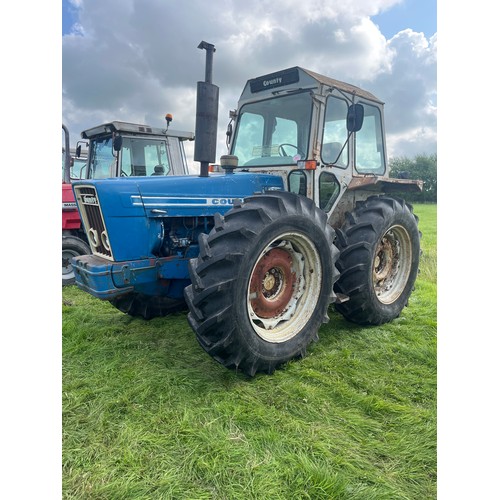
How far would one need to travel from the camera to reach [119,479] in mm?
1826

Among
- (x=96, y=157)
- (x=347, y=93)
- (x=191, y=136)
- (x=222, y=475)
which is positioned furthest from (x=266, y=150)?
(x=96, y=157)

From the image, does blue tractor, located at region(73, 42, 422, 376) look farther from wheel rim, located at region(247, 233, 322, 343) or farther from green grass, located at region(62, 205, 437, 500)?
green grass, located at region(62, 205, 437, 500)

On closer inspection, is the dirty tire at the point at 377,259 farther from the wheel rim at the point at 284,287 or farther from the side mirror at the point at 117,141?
the side mirror at the point at 117,141

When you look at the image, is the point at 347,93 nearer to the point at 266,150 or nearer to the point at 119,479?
the point at 266,150

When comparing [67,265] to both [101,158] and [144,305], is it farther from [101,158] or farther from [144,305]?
[144,305]

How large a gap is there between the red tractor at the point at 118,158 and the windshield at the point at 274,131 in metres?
2.27

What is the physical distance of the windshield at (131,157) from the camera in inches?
258

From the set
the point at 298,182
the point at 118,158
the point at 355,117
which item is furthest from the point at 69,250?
the point at 355,117

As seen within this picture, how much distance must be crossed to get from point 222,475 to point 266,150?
291cm

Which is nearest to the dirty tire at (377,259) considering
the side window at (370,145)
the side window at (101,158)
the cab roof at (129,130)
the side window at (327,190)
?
the side window at (327,190)

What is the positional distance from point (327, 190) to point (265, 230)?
133 centimetres

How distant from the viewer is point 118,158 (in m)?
6.38

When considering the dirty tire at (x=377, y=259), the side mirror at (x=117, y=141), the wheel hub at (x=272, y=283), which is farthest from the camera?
the side mirror at (x=117, y=141)
